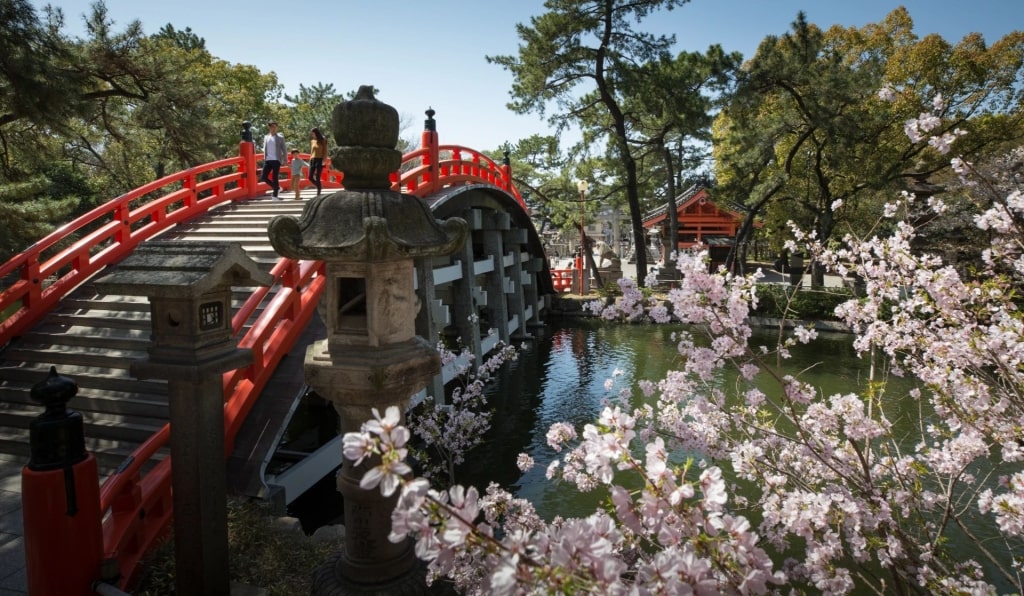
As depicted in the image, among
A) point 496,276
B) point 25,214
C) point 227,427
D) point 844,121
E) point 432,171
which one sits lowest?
point 227,427

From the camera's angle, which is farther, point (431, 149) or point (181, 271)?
point (431, 149)

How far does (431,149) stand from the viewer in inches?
440

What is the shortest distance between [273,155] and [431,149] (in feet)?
9.40

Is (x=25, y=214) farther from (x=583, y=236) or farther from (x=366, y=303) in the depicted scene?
(x=583, y=236)

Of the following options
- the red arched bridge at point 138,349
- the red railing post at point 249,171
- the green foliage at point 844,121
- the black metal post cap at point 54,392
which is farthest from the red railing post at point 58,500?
the green foliage at point 844,121

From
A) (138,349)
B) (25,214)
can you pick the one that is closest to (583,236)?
(25,214)

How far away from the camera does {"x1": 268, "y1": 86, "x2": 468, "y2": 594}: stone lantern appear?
3562 millimetres

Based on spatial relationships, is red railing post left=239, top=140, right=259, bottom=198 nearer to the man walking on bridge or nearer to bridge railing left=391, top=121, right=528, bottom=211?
the man walking on bridge

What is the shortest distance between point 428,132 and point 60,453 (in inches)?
356

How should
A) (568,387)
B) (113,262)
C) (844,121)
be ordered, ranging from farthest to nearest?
1. (844,121)
2. (568,387)
3. (113,262)

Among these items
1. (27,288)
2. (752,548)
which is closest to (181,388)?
(752,548)

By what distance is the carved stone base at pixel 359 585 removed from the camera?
3615 millimetres

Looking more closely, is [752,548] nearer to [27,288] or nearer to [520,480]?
[520,480]

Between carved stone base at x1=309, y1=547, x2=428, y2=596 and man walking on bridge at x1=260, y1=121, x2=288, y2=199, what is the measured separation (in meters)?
8.32
